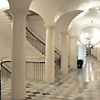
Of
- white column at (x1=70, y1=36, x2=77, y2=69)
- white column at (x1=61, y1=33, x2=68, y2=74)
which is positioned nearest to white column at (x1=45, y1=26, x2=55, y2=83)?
white column at (x1=61, y1=33, x2=68, y2=74)

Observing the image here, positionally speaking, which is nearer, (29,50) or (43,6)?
(43,6)

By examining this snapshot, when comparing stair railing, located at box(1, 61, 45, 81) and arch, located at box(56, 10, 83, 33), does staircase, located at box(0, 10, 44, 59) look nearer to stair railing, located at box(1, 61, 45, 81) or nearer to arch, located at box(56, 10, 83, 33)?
stair railing, located at box(1, 61, 45, 81)

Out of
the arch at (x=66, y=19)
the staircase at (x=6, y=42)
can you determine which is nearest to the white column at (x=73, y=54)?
the arch at (x=66, y=19)

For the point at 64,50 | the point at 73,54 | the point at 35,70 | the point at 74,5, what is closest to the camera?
the point at 74,5

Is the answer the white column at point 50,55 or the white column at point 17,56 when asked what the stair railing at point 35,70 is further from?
the white column at point 17,56

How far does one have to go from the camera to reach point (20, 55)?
614cm

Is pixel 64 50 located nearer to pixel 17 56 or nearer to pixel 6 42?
pixel 6 42

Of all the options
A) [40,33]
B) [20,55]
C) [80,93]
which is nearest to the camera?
[20,55]

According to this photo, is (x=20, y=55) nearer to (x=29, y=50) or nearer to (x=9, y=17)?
(x=9, y=17)

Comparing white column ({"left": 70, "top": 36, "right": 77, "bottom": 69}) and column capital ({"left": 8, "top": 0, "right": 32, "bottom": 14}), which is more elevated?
column capital ({"left": 8, "top": 0, "right": 32, "bottom": 14})

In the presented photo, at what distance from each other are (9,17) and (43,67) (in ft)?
14.3

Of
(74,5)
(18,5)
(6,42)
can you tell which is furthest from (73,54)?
(18,5)

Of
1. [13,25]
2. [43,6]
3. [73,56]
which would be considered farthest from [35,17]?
[13,25]

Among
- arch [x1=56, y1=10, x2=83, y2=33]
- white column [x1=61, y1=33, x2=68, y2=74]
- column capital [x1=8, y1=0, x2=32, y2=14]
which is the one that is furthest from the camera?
white column [x1=61, y1=33, x2=68, y2=74]
